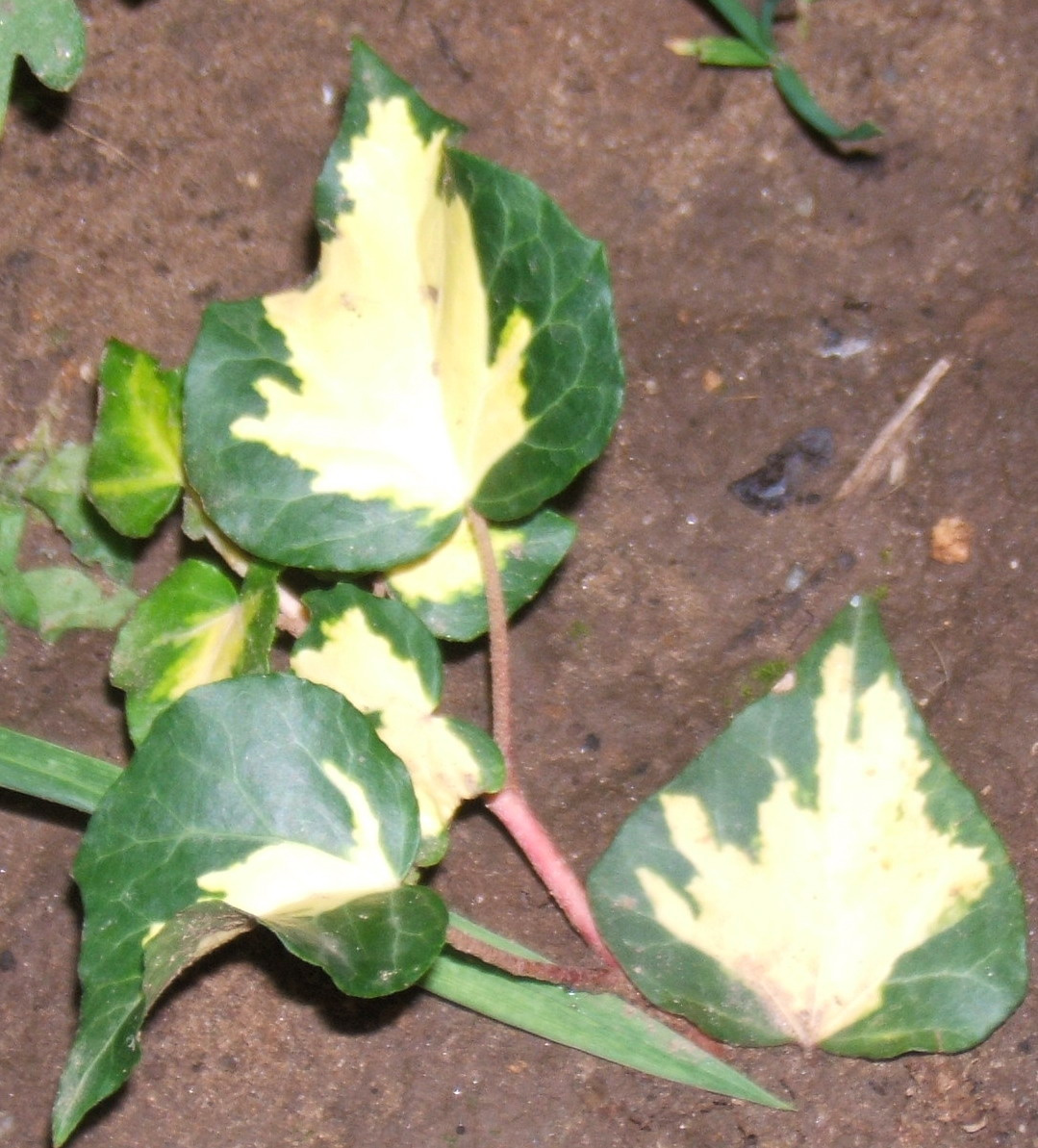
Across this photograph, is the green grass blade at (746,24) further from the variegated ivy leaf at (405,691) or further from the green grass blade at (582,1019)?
the green grass blade at (582,1019)

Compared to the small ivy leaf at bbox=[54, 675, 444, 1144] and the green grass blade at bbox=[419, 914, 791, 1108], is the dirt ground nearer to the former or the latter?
the green grass blade at bbox=[419, 914, 791, 1108]

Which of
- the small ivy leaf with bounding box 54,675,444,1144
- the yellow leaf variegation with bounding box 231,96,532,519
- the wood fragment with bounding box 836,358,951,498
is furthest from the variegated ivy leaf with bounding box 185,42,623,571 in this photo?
the wood fragment with bounding box 836,358,951,498

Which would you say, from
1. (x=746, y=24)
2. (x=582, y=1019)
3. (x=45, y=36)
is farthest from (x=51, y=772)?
(x=746, y=24)

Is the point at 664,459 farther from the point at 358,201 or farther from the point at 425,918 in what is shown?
the point at 425,918

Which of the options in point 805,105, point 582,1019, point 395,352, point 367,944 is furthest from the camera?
point 805,105

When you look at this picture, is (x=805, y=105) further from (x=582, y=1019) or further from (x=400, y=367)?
(x=582, y=1019)

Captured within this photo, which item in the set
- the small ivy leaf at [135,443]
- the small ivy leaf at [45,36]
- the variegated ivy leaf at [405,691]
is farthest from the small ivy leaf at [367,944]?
the small ivy leaf at [45,36]
